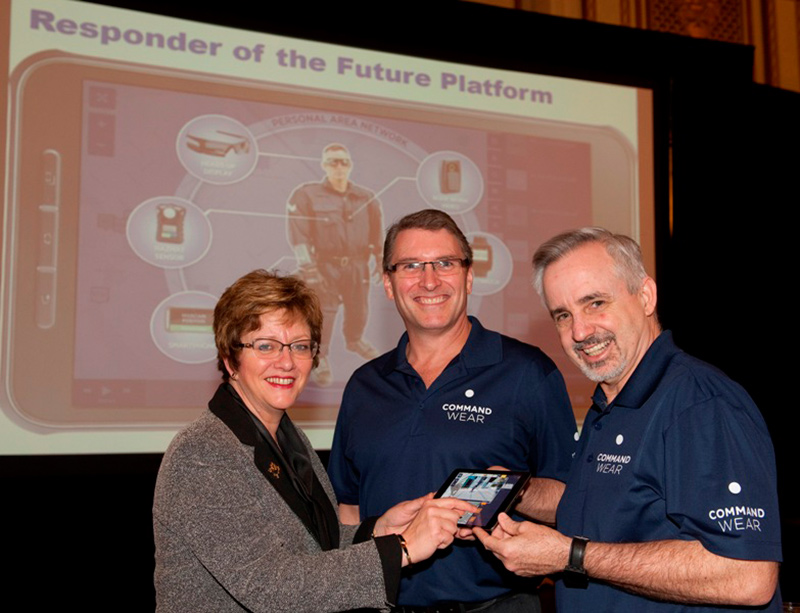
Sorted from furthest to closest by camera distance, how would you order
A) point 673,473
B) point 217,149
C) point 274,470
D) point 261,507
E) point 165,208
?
point 217,149
point 165,208
point 274,470
point 261,507
point 673,473

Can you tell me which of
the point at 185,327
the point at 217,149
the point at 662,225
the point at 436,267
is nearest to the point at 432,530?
the point at 436,267

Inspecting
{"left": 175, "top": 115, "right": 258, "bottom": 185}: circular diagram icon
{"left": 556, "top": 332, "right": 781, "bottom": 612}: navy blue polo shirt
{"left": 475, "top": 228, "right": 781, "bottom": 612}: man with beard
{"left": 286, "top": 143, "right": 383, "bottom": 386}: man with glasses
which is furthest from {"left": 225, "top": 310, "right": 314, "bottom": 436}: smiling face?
{"left": 175, "top": 115, "right": 258, "bottom": 185}: circular diagram icon

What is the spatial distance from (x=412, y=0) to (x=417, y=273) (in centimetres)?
255

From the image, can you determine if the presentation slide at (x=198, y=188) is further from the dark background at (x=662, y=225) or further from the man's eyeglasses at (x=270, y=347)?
the man's eyeglasses at (x=270, y=347)

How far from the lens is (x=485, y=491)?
2154 mm

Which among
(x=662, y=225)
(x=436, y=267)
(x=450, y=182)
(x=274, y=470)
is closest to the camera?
(x=274, y=470)

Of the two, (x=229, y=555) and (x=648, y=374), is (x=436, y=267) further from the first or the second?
(x=229, y=555)

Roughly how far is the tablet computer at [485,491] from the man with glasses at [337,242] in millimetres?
2156

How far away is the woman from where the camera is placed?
6.31ft

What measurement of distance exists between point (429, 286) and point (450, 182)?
220cm

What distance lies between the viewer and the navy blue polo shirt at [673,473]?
5.56 ft

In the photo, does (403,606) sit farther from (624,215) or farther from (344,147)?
(624,215)

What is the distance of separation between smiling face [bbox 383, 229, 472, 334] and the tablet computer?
566 mm

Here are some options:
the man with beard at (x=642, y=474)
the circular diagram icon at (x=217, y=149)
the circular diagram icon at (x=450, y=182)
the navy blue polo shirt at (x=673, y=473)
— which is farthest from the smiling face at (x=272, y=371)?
the circular diagram icon at (x=450, y=182)
